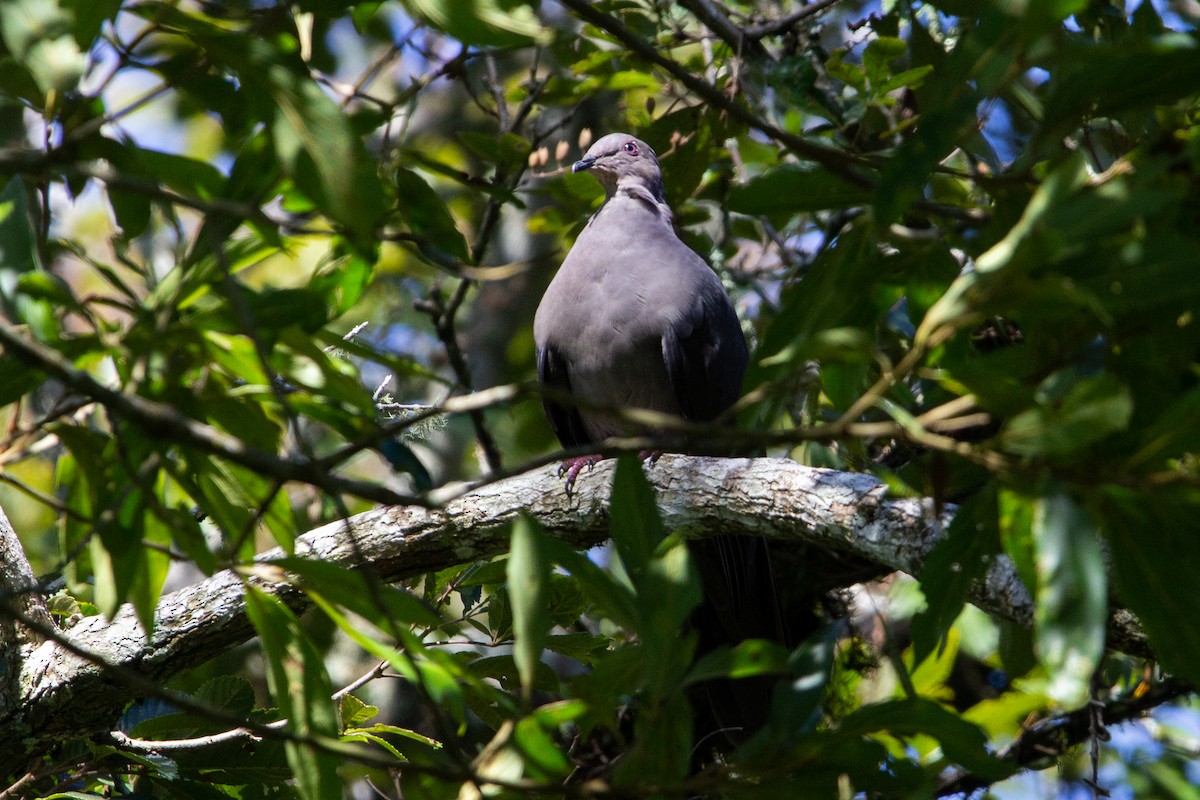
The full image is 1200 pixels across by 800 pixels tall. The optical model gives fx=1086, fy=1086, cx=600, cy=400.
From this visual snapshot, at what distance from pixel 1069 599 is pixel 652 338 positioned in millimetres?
2906

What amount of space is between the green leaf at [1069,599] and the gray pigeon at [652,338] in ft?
8.45

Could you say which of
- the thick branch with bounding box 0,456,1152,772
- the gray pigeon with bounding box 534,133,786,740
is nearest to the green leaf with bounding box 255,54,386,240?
the thick branch with bounding box 0,456,1152,772

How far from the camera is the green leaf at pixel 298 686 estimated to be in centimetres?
164

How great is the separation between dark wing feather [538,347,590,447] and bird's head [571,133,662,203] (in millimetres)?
800

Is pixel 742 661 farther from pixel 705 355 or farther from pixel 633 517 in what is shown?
pixel 705 355

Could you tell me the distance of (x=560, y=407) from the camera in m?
4.39

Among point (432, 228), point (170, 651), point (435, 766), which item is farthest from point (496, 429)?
point (435, 766)

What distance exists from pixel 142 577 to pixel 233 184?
0.70 m

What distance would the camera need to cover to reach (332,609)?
1.65 m

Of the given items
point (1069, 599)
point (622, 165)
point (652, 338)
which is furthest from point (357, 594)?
point (622, 165)

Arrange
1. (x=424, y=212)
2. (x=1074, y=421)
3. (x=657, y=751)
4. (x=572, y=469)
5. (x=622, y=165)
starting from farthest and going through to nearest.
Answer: (x=622, y=165) < (x=572, y=469) < (x=424, y=212) < (x=657, y=751) < (x=1074, y=421)

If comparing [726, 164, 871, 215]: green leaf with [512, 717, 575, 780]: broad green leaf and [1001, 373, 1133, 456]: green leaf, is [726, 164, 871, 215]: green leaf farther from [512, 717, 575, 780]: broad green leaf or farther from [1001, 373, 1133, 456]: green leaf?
[512, 717, 575, 780]: broad green leaf

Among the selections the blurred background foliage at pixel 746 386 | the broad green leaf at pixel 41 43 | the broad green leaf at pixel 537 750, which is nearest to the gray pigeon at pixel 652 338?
the blurred background foliage at pixel 746 386

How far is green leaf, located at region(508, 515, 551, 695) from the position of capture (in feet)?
4.52
